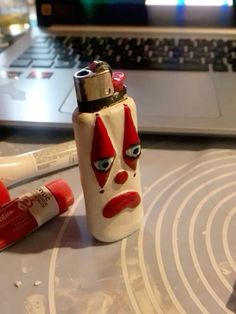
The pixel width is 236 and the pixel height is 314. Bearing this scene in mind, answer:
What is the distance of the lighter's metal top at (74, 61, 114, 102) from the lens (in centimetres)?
29

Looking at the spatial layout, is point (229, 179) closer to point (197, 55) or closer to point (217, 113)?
point (217, 113)

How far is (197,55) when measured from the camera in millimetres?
636

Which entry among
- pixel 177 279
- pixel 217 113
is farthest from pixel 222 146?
pixel 177 279

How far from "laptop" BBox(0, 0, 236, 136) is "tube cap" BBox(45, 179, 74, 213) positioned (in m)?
0.10

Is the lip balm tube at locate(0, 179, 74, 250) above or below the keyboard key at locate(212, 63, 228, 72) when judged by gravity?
below

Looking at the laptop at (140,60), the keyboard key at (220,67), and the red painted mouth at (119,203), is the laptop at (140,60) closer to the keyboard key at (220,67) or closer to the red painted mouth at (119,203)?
the keyboard key at (220,67)

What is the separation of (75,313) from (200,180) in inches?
7.1

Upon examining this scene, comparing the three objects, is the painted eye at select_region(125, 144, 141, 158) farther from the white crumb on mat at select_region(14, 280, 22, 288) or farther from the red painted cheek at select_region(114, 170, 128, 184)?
the white crumb on mat at select_region(14, 280, 22, 288)

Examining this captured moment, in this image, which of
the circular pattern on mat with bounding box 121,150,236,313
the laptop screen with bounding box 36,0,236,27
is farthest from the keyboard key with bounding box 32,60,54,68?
the circular pattern on mat with bounding box 121,150,236,313

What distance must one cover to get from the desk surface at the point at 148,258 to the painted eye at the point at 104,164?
7 cm

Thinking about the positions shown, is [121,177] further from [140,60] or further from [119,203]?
[140,60]

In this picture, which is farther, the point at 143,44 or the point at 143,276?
the point at 143,44

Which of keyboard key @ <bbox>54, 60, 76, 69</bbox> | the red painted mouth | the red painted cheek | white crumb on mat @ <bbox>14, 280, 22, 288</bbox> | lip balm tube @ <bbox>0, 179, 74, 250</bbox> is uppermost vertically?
the red painted cheek

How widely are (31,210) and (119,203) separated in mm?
73
